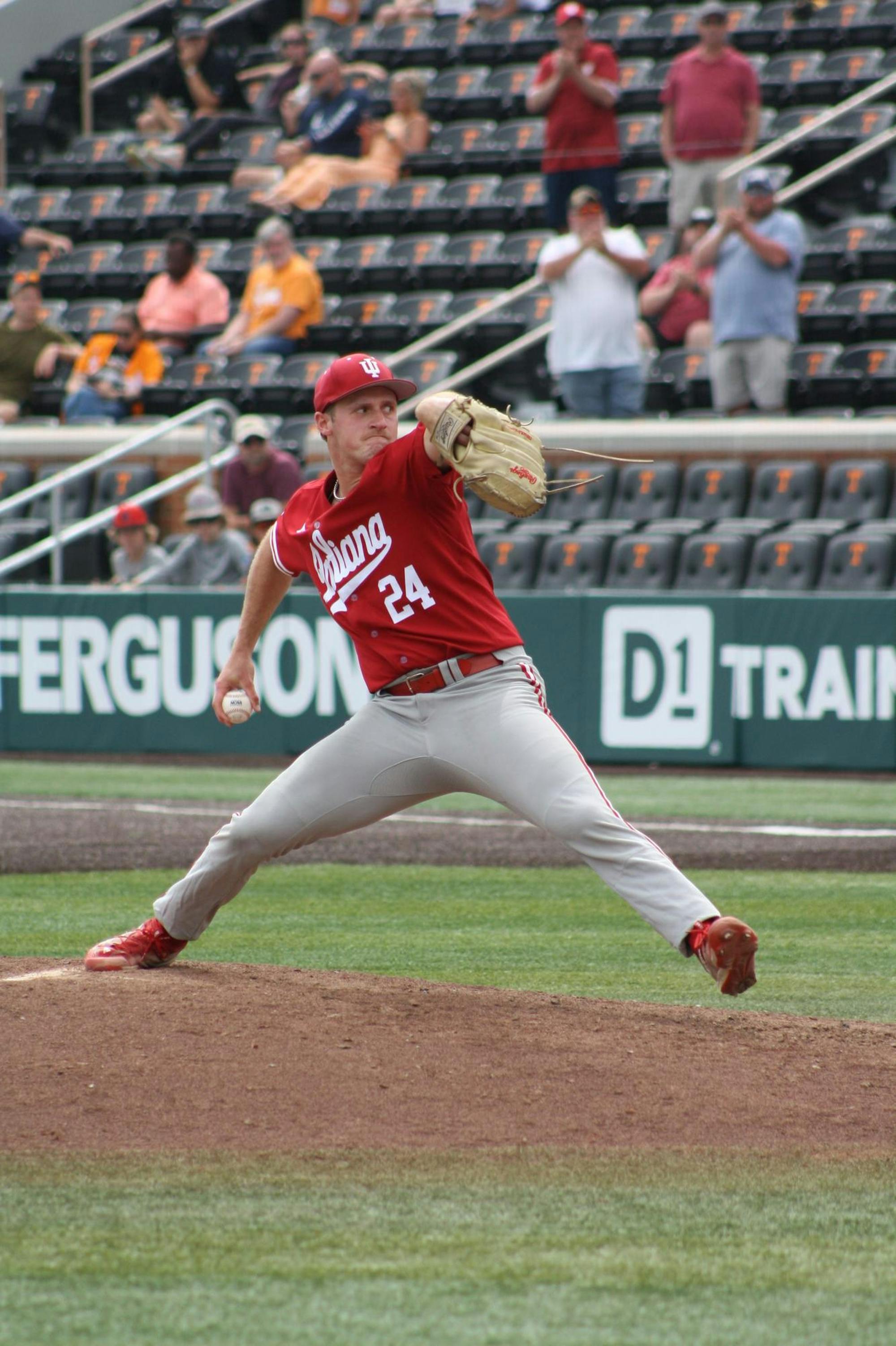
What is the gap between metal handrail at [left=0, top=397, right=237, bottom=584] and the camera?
51.9 feet

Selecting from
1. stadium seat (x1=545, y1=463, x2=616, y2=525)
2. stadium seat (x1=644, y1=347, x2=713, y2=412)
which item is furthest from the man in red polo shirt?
stadium seat (x1=545, y1=463, x2=616, y2=525)

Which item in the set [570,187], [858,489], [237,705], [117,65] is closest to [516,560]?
[858,489]

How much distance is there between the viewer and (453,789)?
17.7 feet

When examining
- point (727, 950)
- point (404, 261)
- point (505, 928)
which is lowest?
point (505, 928)

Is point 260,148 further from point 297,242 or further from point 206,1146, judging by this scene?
point 206,1146

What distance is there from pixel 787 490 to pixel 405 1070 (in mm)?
10338

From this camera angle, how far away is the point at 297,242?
63.9 feet

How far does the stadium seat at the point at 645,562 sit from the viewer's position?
1397 cm

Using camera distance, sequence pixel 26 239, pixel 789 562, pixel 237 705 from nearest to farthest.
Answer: pixel 237 705
pixel 789 562
pixel 26 239

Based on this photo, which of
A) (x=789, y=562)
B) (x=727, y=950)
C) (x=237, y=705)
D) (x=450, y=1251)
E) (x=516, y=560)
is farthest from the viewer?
(x=516, y=560)

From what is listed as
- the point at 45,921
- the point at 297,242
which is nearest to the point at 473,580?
the point at 45,921

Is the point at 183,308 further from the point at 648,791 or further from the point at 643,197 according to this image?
the point at 648,791

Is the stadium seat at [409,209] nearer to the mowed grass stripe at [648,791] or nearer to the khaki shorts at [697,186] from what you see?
the khaki shorts at [697,186]

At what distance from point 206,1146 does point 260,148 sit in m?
18.7
